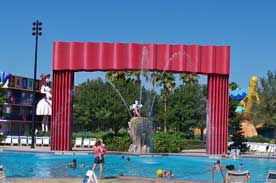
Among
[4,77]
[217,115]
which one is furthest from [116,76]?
[217,115]

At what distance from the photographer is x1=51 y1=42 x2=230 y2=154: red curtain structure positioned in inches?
1208

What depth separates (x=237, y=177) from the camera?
13945 millimetres

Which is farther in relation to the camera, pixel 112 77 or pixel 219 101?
pixel 112 77

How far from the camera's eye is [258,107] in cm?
5978

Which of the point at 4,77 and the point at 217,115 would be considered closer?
the point at 217,115

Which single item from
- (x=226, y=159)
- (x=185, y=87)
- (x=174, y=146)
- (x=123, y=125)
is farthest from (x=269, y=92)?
(x=226, y=159)

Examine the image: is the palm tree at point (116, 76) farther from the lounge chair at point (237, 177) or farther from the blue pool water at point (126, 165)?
the lounge chair at point (237, 177)

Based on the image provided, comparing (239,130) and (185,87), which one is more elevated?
(185,87)

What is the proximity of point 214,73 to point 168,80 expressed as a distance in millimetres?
28489

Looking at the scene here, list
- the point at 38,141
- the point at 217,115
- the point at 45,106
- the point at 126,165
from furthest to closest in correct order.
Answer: the point at 45,106
the point at 38,141
the point at 217,115
the point at 126,165

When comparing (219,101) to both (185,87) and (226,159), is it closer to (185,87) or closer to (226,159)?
(226,159)

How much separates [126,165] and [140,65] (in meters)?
7.49

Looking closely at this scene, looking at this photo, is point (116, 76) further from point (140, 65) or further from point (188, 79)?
point (140, 65)

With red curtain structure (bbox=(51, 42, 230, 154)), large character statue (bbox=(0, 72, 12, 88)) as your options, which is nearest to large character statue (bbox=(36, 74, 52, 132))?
large character statue (bbox=(0, 72, 12, 88))
